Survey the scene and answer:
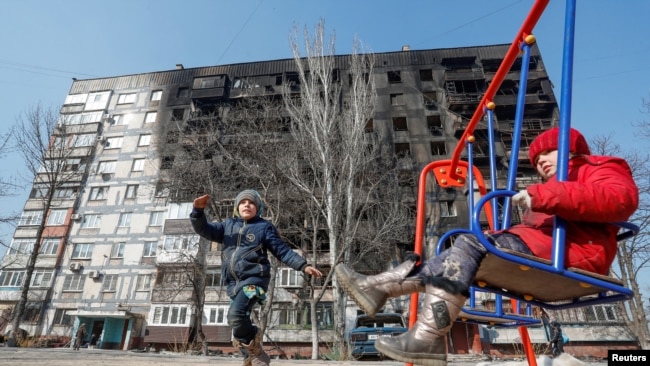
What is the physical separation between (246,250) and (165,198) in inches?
978

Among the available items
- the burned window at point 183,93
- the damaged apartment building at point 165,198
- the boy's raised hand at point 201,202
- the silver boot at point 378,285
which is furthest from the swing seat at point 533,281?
the burned window at point 183,93

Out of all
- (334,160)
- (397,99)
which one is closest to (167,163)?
(334,160)

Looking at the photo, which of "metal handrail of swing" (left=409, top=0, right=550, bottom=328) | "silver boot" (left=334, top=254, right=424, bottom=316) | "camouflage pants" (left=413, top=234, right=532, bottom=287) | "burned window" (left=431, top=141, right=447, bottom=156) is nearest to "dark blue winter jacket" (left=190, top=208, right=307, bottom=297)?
"metal handrail of swing" (left=409, top=0, right=550, bottom=328)

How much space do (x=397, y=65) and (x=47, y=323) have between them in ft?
116

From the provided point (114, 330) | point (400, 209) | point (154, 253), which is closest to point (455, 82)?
point (400, 209)

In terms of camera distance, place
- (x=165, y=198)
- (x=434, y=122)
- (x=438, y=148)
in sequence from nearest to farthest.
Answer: (x=165, y=198) < (x=438, y=148) < (x=434, y=122)

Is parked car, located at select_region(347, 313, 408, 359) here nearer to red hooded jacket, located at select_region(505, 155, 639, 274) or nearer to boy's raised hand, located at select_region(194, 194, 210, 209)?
boy's raised hand, located at select_region(194, 194, 210, 209)

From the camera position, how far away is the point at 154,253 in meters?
26.6

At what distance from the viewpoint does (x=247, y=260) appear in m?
2.93

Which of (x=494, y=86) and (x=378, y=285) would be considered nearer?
(x=378, y=285)

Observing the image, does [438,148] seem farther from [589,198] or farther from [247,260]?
[589,198]

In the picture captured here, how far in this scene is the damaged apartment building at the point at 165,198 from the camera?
74.8 feet

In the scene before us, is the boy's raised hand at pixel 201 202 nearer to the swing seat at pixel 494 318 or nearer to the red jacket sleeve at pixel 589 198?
the swing seat at pixel 494 318

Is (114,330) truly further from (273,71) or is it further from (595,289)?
(595,289)
